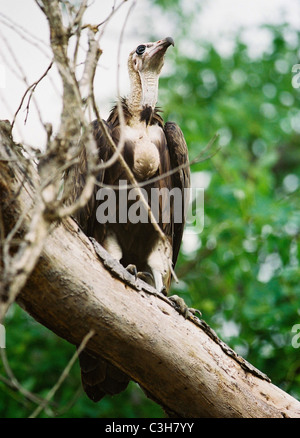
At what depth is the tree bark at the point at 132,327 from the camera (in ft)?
8.13

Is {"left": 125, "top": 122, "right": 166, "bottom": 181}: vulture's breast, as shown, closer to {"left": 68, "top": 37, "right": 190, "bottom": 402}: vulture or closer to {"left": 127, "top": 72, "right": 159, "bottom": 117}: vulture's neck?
{"left": 68, "top": 37, "right": 190, "bottom": 402}: vulture

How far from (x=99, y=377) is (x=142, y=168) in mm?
1526

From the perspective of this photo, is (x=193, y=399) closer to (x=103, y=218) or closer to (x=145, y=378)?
(x=145, y=378)

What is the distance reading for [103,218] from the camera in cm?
411

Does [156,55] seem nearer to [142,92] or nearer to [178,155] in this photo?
[142,92]

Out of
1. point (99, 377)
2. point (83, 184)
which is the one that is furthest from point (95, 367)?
point (83, 184)

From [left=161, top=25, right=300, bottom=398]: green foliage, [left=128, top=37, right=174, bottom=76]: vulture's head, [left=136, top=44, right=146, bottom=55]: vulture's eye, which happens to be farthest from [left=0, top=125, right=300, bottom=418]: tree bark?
[left=136, top=44, right=146, bottom=55]: vulture's eye

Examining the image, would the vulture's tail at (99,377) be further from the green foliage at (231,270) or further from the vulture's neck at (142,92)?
the vulture's neck at (142,92)

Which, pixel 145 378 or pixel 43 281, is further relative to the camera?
pixel 145 378

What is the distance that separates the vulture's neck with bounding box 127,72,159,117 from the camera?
14.0 ft

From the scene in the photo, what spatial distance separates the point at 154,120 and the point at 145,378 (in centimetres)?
219

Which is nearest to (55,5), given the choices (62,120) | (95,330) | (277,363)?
(62,120)

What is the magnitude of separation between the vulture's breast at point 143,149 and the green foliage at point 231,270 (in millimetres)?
1281

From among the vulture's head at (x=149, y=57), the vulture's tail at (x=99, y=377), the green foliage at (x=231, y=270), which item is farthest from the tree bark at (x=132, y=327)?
the vulture's head at (x=149, y=57)
